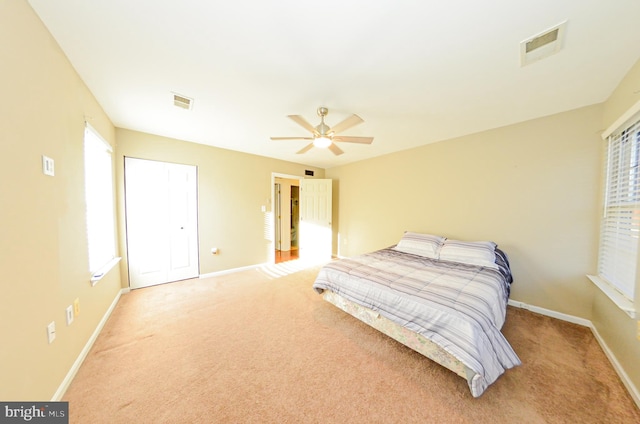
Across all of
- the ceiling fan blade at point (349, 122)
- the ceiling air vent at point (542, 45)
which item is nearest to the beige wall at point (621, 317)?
the ceiling air vent at point (542, 45)

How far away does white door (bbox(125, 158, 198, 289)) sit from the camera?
10.2 feet

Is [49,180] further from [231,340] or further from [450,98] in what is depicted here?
[450,98]

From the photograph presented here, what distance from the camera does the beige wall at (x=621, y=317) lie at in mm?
1461

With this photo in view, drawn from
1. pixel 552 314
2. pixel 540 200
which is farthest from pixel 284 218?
pixel 552 314

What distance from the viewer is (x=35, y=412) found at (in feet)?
3.67

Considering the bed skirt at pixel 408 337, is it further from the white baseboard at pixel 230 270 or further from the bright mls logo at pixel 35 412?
the white baseboard at pixel 230 270

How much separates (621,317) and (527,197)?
56.6 inches

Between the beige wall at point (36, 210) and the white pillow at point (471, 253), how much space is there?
3814mm

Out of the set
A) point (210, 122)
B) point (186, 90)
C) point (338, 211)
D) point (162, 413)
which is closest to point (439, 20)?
point (186, 90)

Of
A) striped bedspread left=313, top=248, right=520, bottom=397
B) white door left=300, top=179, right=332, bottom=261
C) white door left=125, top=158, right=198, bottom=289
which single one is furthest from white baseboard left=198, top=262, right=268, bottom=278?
striped bedspread left=313, top=248, right=520, bottom=397

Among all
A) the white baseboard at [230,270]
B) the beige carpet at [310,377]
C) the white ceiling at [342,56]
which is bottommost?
the beige carpet at [310,377]

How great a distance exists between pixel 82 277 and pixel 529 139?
16.9 ft

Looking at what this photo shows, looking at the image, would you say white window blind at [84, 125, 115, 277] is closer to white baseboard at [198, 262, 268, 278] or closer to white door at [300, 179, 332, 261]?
white baseboard at [198, 262, 268, 278]

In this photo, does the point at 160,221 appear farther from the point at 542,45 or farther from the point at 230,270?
the point at 542,45
